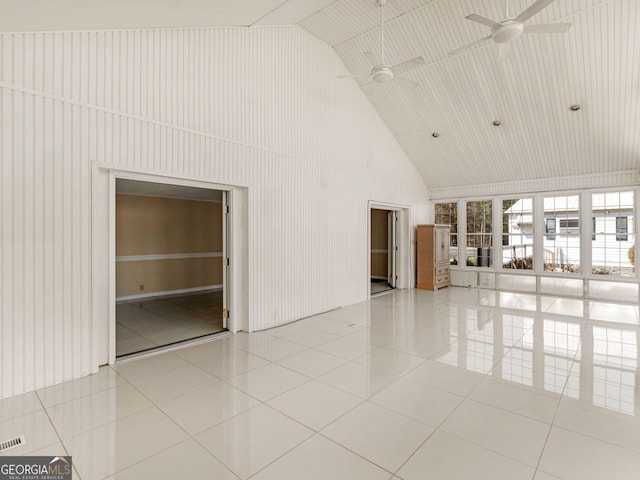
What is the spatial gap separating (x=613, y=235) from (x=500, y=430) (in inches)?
284

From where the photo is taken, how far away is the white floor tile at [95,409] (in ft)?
8.19

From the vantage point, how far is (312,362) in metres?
3.78

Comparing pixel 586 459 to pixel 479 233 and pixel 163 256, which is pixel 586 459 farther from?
pixel 163 256

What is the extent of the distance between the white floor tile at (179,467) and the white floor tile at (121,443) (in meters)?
0.07

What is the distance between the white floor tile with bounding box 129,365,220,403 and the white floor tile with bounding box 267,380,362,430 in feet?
2.65

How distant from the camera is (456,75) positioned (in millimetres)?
6164

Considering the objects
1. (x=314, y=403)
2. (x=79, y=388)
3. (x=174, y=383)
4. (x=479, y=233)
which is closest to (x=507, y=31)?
(x=314, y=403)

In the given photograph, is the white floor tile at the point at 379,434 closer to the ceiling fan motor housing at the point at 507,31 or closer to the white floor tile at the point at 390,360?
the white floor tile at the point at 390,360

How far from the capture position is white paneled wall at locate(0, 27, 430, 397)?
9.81ft

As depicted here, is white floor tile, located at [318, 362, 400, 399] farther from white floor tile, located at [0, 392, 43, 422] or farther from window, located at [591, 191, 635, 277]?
window, located at [591, 191, 635, 277]

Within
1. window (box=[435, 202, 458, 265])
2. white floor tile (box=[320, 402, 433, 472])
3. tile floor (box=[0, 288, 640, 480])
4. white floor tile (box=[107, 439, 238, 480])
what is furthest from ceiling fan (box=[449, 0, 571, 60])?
window (box=[435, 202, 458, 265])

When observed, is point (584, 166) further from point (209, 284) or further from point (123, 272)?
point (123, 272)

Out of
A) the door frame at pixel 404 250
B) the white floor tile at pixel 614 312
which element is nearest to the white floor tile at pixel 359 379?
the white floor tile at pixel 614 312

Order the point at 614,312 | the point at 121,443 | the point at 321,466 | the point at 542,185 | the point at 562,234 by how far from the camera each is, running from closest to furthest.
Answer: the point at 321,466 → the point at 121,443 → the point at 614,312 → the point at 562,234 → the point at 542,185
